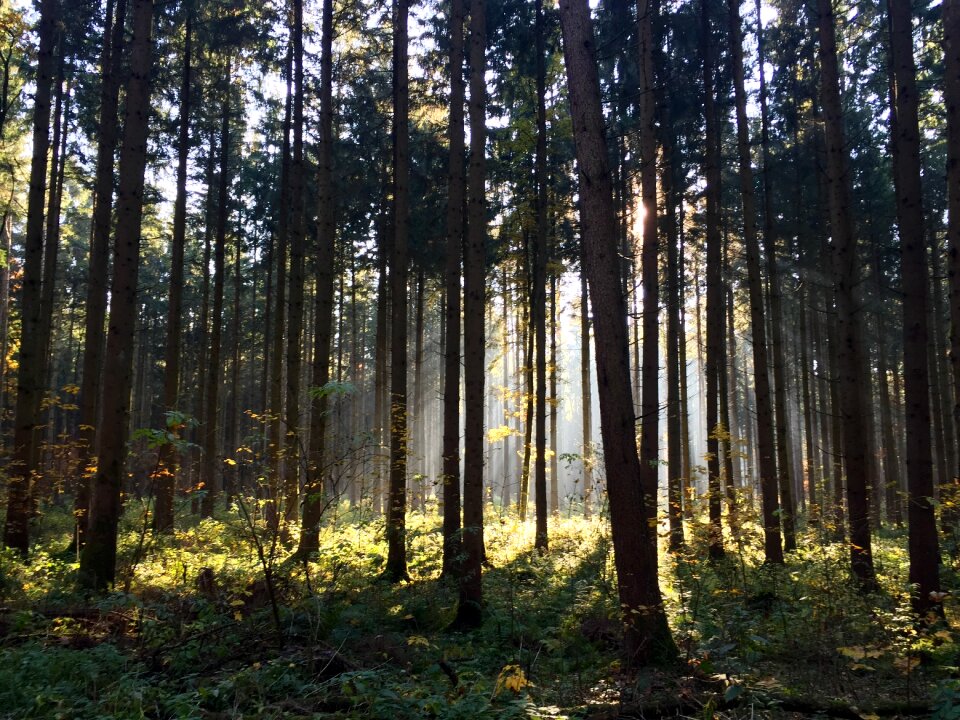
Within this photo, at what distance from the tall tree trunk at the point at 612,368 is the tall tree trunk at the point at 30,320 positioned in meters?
10.9

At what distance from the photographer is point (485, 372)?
14977 millimetres

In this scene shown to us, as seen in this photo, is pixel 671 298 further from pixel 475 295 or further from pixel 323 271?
pixel 323 271

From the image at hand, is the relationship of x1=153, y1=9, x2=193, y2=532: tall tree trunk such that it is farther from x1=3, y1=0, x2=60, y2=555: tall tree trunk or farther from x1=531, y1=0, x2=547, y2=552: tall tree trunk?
x1=531, y1=0, x2=547, y2=552: tall tree trunk

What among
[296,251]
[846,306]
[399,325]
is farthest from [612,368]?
[296,251]

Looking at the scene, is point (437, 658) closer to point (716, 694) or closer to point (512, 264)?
point (716, 694)

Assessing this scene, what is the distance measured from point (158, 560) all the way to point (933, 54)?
65.7ft

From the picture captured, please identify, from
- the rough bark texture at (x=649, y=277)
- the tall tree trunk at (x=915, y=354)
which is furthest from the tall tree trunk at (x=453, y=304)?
the tall tree trunk at (x=915, y=354)

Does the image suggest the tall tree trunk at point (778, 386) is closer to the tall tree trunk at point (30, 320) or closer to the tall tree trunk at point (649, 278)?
the tall tree trunk at point (649, 278)

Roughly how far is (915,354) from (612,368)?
15.2 ft

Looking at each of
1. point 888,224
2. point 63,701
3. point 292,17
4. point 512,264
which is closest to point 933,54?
point 888,224

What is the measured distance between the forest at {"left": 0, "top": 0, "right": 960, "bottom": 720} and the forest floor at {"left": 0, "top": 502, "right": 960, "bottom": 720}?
0.19 ft

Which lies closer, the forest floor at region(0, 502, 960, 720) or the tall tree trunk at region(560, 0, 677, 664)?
the forest floor at region(0, 502, 960, 720)

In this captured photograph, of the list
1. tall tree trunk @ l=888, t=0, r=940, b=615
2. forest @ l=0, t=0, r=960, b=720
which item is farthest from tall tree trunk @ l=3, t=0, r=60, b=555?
tall tree trunk @ l=888, t=0, r=940, b=615

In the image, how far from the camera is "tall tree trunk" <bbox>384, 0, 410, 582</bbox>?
1109cm
